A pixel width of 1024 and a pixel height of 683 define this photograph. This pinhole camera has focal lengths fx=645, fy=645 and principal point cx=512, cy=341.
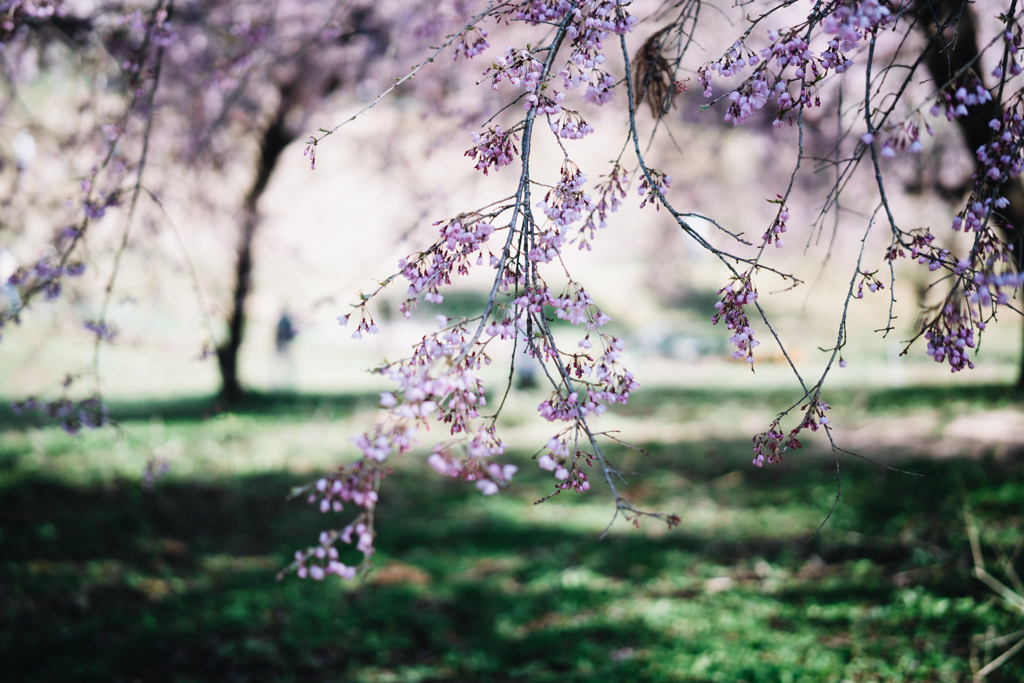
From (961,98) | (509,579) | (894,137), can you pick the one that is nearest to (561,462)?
(894,137)

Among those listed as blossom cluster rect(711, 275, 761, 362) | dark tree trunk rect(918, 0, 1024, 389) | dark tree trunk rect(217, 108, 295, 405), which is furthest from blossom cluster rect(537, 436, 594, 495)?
dark tree trunk rect(217, 108, 295, 405)

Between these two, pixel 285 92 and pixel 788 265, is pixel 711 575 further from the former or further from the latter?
pixel 788 265

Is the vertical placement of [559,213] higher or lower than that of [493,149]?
lower

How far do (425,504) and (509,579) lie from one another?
210 cm

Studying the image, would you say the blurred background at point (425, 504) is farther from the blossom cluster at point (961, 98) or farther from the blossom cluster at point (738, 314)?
the blossom cluster at point (961, 98)

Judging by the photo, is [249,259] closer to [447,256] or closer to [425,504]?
[425,504]

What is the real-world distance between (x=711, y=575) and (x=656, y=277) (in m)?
9.56

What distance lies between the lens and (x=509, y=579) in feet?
16.5

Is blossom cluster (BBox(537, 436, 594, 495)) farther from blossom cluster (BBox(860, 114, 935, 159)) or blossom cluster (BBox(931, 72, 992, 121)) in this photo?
blossom cluster (BBox(931, 72, 992, 121))

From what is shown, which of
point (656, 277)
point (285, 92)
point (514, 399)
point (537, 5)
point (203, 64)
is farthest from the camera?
point (656, 277)

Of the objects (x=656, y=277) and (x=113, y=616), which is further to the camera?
(x=656, y=277)

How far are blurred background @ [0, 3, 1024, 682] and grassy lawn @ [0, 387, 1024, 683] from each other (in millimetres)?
24

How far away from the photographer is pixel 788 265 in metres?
21.3

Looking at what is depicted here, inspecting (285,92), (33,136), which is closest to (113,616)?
(33,136)
